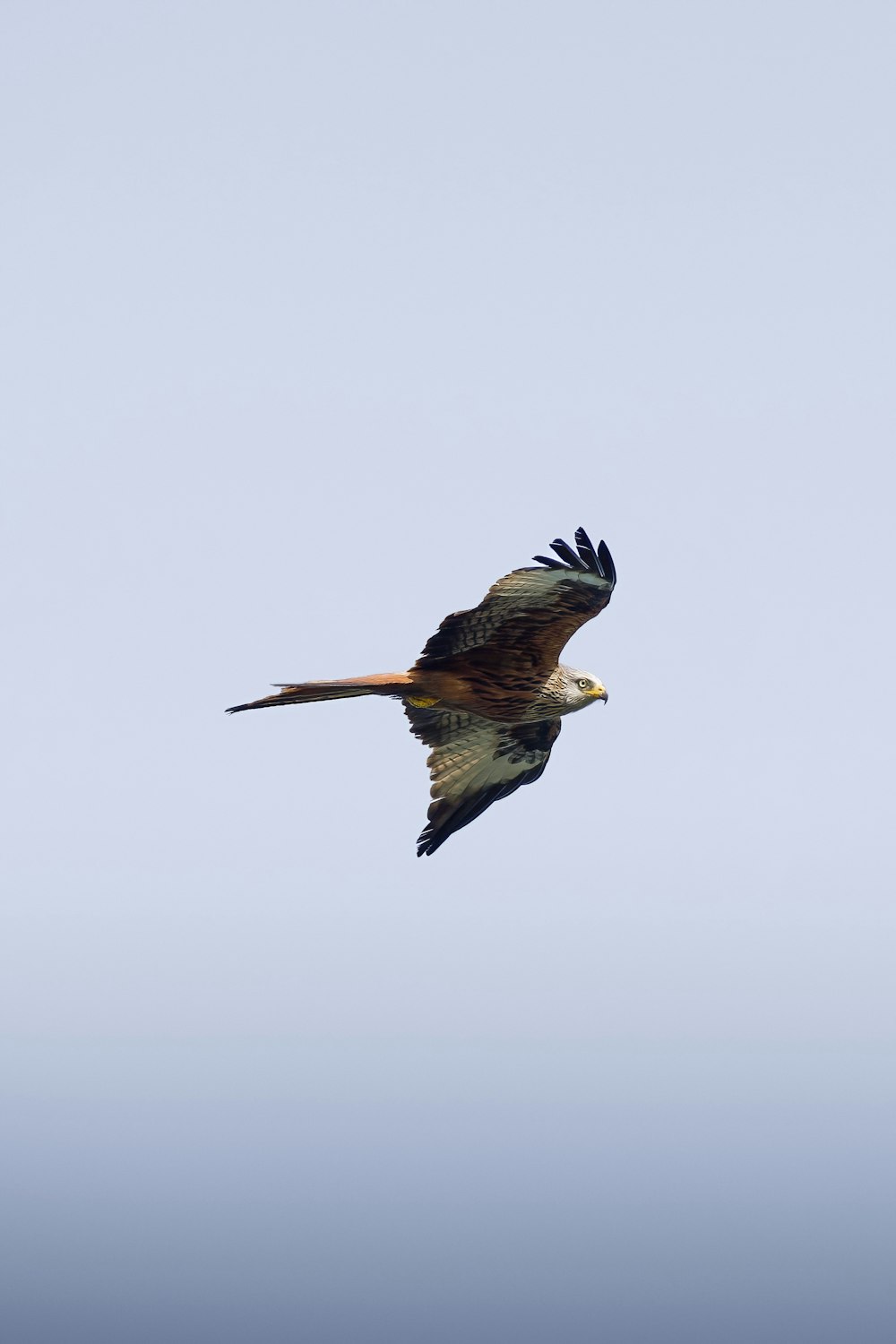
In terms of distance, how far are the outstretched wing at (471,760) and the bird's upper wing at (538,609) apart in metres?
1.54

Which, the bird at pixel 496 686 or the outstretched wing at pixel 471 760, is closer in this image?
the bird at pixel 496 686

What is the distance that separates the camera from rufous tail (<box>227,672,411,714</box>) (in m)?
12.4

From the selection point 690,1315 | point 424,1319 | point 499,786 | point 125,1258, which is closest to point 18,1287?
point 125,1258

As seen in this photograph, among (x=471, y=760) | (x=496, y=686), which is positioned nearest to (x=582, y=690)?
(x=496, y=686)

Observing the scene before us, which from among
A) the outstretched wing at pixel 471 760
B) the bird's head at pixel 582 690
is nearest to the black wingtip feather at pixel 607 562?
the bird's head at pixel 582 690

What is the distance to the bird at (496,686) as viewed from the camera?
12688 mm

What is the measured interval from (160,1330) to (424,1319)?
28312mm

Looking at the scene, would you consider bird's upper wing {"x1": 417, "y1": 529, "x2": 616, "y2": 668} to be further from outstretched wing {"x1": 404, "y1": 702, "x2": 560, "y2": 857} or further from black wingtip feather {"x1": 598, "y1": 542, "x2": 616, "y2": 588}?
outstretched wing {"x1": 404, "y1": 702, "x2": 560, "y2": 857}

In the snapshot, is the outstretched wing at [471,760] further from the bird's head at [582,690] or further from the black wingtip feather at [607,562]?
the black wingtip feather at [607,562]

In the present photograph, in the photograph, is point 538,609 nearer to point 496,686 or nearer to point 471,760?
point 496,686

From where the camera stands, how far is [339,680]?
12766 mm

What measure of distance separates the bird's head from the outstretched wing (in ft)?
3.81

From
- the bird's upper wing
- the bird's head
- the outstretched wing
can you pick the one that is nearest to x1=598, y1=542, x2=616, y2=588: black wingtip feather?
the bird's upper wing

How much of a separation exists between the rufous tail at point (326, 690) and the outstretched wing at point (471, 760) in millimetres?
1679
